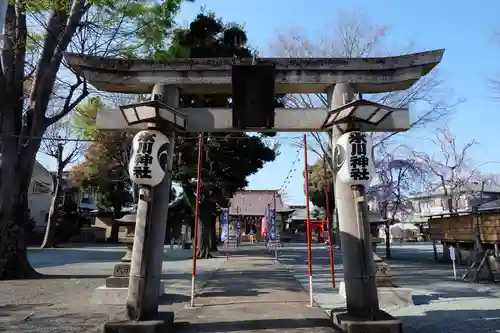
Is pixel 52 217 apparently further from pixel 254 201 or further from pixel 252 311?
pixel 252 311

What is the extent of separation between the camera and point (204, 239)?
2275cm

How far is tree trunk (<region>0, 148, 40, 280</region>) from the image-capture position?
11.9 metres

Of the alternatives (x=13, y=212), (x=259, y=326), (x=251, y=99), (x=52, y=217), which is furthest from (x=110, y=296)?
(x=52, y=217)

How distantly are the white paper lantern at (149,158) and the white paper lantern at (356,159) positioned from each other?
121 inches

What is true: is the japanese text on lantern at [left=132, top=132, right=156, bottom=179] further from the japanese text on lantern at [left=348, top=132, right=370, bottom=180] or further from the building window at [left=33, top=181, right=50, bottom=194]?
the building window at [left=33, top=181, right=50, bottom=194]

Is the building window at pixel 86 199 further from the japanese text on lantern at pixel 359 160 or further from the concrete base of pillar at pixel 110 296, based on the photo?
the japanese text on lantern at pixel 359 160

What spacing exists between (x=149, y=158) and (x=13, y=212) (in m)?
8.47

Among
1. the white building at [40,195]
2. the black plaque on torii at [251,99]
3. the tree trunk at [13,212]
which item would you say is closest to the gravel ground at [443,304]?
the black plaque on torii at [251,99]

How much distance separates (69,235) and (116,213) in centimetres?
496

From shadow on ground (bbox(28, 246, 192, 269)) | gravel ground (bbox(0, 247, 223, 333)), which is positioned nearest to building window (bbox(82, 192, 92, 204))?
shadow on ground (bbox(28, 246, 192, 269))

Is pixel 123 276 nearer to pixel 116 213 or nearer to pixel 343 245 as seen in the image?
pixel 343 245

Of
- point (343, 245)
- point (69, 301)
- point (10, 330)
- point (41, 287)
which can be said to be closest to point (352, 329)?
point (343, 245)

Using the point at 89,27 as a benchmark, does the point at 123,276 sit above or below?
below

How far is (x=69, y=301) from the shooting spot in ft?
29.2
